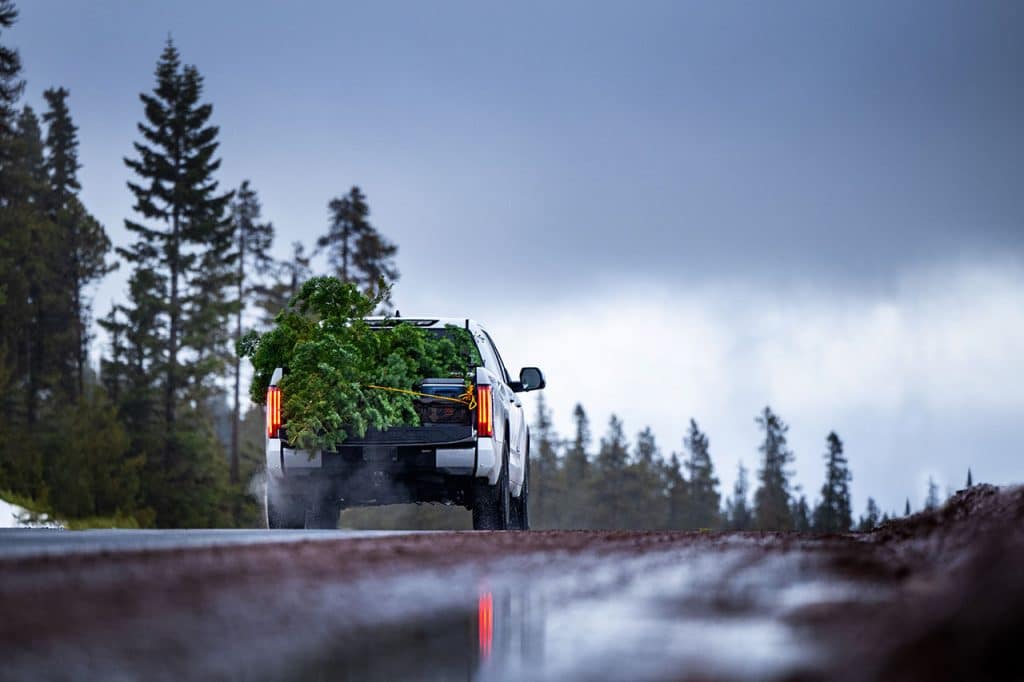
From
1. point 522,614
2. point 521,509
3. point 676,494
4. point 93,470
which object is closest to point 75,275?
point 93,470

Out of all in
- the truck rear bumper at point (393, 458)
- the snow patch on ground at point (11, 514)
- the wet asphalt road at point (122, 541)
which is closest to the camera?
the wet asphalt road at point (122, 541)

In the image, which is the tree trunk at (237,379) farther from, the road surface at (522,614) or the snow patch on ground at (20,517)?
the road surface at (522,614)

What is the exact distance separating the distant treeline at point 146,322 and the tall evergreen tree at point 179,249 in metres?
0.07

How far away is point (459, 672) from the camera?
85.0 inches

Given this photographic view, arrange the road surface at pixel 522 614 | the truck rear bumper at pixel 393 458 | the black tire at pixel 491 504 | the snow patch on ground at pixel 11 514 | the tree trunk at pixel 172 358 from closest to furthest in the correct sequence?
the road surface at pixel 522 614
the truck rear bumper at pixel 393 458
the black tire at pixel 491 504
the snow patch on ground at pixel 11 514
the tree trunk at pixel 172 358

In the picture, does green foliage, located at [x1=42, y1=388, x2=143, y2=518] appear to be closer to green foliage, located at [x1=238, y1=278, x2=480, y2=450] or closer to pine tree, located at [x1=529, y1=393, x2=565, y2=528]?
green foliage, located at [x1=238, y1=278, x2=480, y2=450]

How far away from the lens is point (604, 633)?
8.19 feet

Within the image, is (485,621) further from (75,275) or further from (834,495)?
(834,495)

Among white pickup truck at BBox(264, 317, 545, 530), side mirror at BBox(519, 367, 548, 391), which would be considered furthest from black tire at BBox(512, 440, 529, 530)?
white pickup truck at BBox(264, 317, 545, 530)

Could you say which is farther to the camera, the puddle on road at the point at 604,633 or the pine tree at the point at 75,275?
the pine tree at the point at 75,275

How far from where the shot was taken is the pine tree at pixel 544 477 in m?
131

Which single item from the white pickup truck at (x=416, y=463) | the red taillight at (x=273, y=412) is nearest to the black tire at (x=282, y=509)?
the white pickup truck at (x=416, y=463)

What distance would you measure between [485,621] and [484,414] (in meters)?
8.34

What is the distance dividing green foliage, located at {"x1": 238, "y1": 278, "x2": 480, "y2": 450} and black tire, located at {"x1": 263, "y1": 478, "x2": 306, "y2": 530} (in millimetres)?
851
